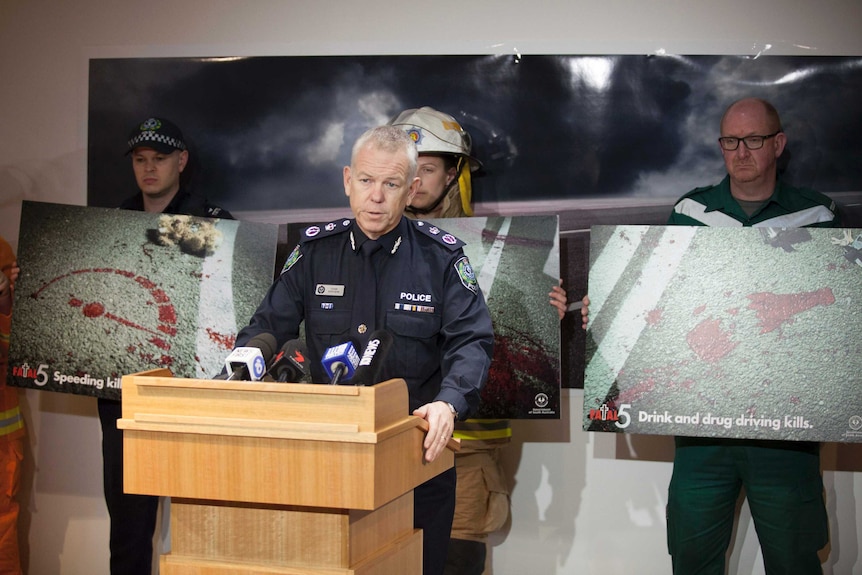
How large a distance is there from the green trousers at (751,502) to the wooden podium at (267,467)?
2206 mm

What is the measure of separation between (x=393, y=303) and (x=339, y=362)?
2.49 ft

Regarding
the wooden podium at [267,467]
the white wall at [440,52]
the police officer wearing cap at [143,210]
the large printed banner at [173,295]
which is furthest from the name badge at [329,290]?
the white wall at [440,52]

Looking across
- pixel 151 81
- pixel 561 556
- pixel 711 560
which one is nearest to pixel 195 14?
pixel 151 81

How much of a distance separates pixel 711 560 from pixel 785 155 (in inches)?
74.0

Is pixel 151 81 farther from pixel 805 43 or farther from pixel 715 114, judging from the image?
pixel 805 43

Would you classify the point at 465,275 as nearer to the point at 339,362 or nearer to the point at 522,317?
the point at 339,362

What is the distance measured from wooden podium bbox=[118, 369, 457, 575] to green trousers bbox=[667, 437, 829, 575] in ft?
7.24

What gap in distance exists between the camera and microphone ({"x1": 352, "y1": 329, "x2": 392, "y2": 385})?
204 centimetres

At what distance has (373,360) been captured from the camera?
6.84 ft

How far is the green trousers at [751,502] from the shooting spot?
3.72m

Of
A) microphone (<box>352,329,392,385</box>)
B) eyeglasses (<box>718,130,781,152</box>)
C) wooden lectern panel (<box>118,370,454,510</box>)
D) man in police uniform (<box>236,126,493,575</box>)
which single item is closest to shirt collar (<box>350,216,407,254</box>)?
man in police uniform (<box>236,126,493,575</box>)

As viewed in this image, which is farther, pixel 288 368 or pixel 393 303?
pixel 393 303

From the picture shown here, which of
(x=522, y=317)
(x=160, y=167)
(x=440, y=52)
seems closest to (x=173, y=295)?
(x=160, y=167)

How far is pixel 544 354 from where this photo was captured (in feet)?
12.8
